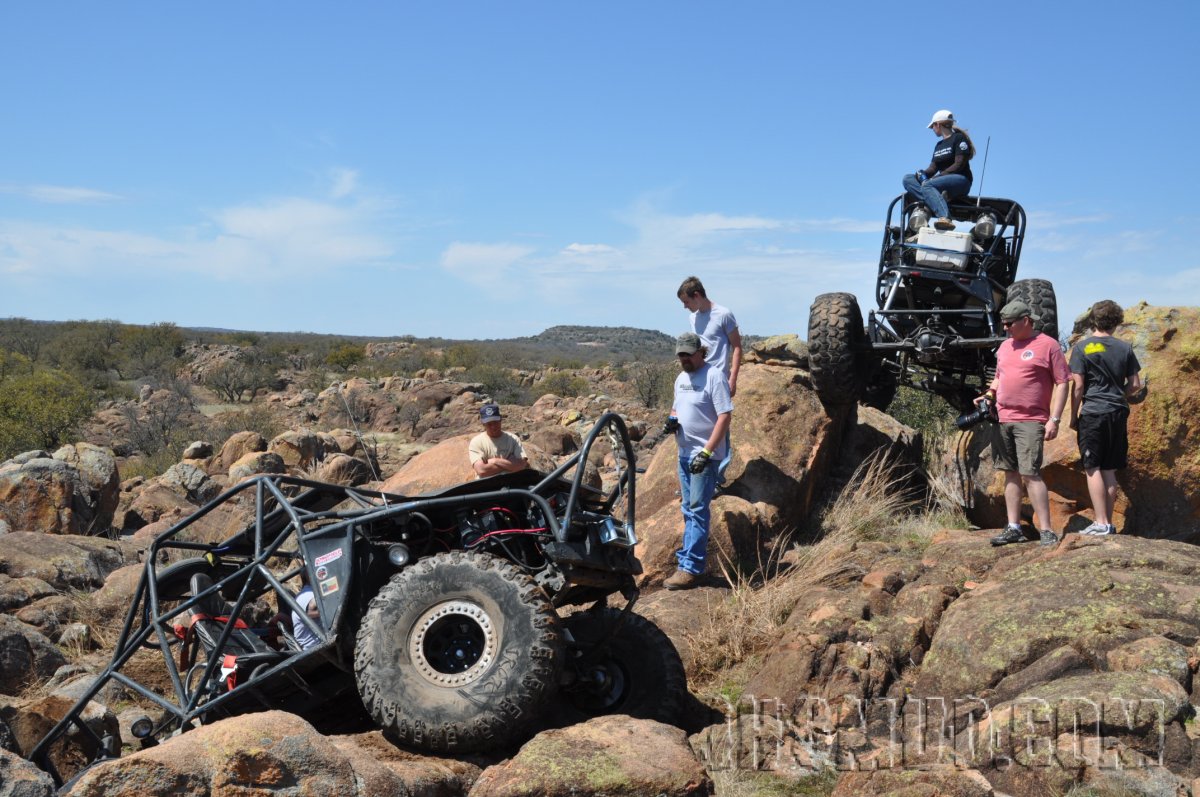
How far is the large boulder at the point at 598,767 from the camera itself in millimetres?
4586

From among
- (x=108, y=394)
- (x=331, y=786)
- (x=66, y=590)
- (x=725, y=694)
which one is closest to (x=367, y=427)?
(x=108, y=394)

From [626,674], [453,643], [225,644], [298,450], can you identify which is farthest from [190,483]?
[453,643]

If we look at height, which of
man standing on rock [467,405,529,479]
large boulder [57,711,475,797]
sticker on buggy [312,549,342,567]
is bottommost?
large boulder [57,711,475,797]

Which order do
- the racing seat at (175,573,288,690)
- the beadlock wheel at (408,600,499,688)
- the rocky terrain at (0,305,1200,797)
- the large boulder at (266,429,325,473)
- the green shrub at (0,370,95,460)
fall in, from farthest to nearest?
the green shrub at (0,370,95,460) → the large boulder at (266,429,325,473) → the racing seat at (175,573,288,690) → the beadlock wheel at (408,600,499,688) → the rocky terrain at (0,305,1200,797)

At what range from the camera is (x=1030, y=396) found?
7.65m

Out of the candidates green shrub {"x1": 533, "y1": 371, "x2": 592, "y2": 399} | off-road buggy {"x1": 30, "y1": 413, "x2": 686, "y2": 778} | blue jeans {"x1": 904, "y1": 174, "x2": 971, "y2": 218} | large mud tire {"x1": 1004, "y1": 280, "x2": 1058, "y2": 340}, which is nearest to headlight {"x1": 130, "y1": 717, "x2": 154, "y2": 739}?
off-road buggy {"x1": 30, "y1": 413, "x2": 686, "y2": 778}

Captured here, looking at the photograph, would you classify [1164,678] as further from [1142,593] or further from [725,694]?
[725,694]

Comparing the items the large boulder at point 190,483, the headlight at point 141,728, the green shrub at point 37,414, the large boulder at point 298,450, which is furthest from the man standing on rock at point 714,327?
the green shrub at point 37,414

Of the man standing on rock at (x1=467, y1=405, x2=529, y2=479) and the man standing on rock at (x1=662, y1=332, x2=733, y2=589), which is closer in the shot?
the man standing on rock at (x1=467, y1=405, x2=529, y2=479)

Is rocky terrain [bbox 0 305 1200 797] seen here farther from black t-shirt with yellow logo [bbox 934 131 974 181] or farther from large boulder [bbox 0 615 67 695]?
black t-shirt with yellow logo [bbox 934 131 974 181]

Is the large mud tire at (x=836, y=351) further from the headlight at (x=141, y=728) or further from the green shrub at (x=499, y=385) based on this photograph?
the green shrub at (x=499, y=385)

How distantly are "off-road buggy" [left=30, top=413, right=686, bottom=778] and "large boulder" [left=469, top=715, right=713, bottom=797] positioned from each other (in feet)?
0.66

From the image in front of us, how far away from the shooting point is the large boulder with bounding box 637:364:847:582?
28.5 ft

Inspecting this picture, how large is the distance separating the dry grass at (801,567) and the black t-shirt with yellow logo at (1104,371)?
201 cm
